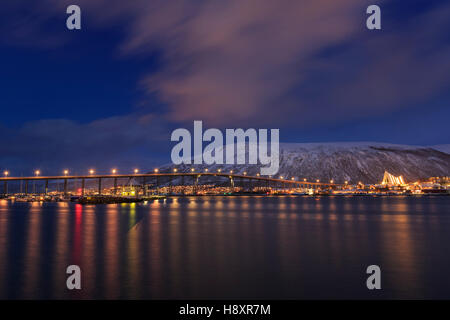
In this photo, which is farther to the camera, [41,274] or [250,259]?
[250,259]

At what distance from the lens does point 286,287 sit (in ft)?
49.0

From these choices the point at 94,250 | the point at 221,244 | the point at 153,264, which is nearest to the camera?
the point at 153,264

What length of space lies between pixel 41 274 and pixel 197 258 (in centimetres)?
745

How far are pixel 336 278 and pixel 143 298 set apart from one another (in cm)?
758

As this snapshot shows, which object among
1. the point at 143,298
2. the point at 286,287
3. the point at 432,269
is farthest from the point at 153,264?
the point at 432,269

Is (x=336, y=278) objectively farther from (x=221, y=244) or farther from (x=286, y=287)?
(x=221, y=244)

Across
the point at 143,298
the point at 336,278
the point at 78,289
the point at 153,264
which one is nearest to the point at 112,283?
the point at 78,289
